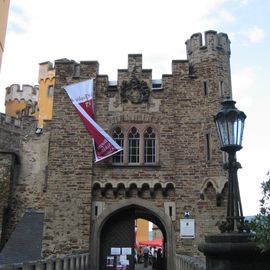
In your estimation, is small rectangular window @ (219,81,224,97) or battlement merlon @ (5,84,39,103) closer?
small rectangular window @ (219,81,224,97)

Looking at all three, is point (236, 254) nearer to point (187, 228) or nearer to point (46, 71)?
point (187, 228)

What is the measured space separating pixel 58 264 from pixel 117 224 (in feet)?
18.2

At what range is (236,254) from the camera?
5.02 m

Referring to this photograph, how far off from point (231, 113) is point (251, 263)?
2.21 metres

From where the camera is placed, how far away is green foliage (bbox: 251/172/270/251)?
4.52 meters

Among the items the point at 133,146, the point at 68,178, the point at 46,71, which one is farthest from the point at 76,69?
the point at 46,71

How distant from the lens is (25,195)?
20.3 metres

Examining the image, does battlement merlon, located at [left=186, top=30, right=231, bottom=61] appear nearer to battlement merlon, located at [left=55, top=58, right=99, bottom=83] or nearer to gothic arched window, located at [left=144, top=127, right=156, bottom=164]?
gothic arched window, located at [left=144, top=127, right=156, bottom=164]

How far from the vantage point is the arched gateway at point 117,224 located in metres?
14.9

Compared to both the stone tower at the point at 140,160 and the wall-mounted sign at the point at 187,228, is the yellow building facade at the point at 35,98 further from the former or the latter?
the wall-mounted sign at the point at 187,228

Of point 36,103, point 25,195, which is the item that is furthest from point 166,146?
point 36,103

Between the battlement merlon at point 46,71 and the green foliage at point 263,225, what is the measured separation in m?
33.8

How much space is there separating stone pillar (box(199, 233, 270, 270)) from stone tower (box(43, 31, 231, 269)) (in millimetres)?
9547

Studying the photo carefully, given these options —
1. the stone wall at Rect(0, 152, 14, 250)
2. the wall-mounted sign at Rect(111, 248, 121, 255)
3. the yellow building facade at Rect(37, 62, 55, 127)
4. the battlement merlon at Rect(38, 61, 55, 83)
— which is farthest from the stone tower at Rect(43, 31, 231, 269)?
the battlement merlon at Rect(38, 61, 55, 83)
